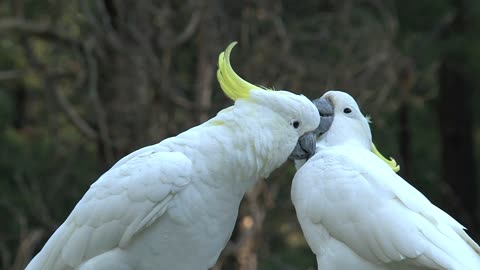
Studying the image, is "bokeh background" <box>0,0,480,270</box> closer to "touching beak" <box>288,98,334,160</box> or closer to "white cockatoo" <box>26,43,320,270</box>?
"touching beak" <box>288,98,334,160</box>

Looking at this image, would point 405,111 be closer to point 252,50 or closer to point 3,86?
point 252,50

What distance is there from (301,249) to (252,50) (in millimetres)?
4143

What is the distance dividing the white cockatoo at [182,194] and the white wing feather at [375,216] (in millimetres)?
271

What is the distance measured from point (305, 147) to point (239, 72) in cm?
365

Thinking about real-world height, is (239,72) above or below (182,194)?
below

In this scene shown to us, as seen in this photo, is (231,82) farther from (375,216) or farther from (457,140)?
(457,140)

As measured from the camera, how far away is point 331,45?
872cm

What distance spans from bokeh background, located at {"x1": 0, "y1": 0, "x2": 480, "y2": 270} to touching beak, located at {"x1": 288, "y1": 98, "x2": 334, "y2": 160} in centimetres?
299

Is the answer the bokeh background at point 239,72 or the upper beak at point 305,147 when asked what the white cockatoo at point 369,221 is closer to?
the upper beak at point 305,147

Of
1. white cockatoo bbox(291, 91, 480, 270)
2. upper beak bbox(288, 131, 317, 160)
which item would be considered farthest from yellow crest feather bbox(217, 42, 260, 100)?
white cockatoo bbox(291, 91, 480, 270)

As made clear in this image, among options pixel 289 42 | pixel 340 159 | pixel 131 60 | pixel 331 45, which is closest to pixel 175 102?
pixel 131 60

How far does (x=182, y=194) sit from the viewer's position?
364 cm

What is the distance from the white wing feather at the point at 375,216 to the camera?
365cm

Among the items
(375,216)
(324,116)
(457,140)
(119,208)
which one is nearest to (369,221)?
(375,216)
